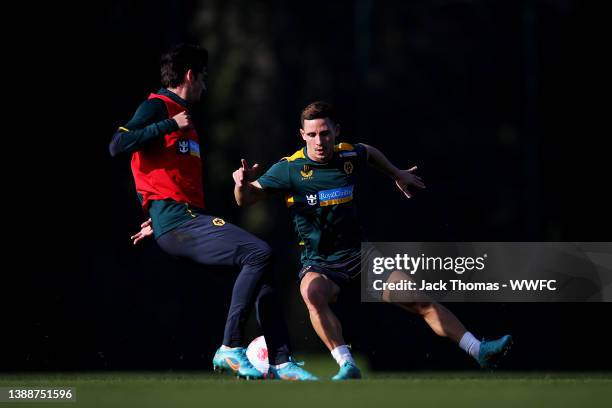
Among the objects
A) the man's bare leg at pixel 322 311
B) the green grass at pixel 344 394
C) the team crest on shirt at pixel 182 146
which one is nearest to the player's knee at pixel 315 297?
→ the man's bare leg at pixel 322 311

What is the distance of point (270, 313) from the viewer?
6.12 m

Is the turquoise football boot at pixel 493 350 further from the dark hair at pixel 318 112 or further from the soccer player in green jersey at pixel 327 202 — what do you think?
the dark hair at pixel 318 112

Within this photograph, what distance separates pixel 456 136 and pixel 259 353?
8396mm

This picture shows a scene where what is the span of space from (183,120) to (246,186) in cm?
55

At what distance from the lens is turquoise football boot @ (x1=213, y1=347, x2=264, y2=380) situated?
5819 millimetres

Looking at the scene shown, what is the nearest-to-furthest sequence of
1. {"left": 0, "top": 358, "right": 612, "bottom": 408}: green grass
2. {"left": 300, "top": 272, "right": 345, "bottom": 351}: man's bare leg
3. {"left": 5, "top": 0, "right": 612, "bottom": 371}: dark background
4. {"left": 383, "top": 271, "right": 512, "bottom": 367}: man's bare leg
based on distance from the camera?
{"left": 0, "top": 358, "right": 612, "bottom": 408}: green grass, {"left": 300, "top": 272, "right": 345, "bottom": 351}: man's bare leg, {"left": 383, "top": 271, "right": 512, "bottom": 367}: man's bare leg, {"left": 5, "top": 0, "right": 612, "bottom": 371}: dark background

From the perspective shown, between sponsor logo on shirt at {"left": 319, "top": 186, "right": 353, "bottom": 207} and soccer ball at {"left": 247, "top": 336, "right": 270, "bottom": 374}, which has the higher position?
sponsor logo on shirt at {"left": 319, "top": 186, "right": 353, "bottom": 207}

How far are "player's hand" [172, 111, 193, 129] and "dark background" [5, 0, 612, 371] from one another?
18.4ft

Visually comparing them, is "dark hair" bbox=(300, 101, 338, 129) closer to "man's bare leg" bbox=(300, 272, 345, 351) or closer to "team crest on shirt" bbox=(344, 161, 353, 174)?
"team crest on shirt" bbox=(344, 161, 353, 174)

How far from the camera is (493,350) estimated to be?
6.08 meters

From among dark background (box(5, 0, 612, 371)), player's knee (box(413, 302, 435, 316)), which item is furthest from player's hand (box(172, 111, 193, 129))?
dark background (box(5, 0, 612, 371))

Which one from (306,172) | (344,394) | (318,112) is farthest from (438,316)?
(344,394)

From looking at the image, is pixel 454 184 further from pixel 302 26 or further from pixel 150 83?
pixel 150 83

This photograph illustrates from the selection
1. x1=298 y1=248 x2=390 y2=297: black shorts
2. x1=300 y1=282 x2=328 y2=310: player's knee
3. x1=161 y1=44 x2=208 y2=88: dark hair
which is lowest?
x1=300 y1=282 x2=328 y2=310: player's knee
